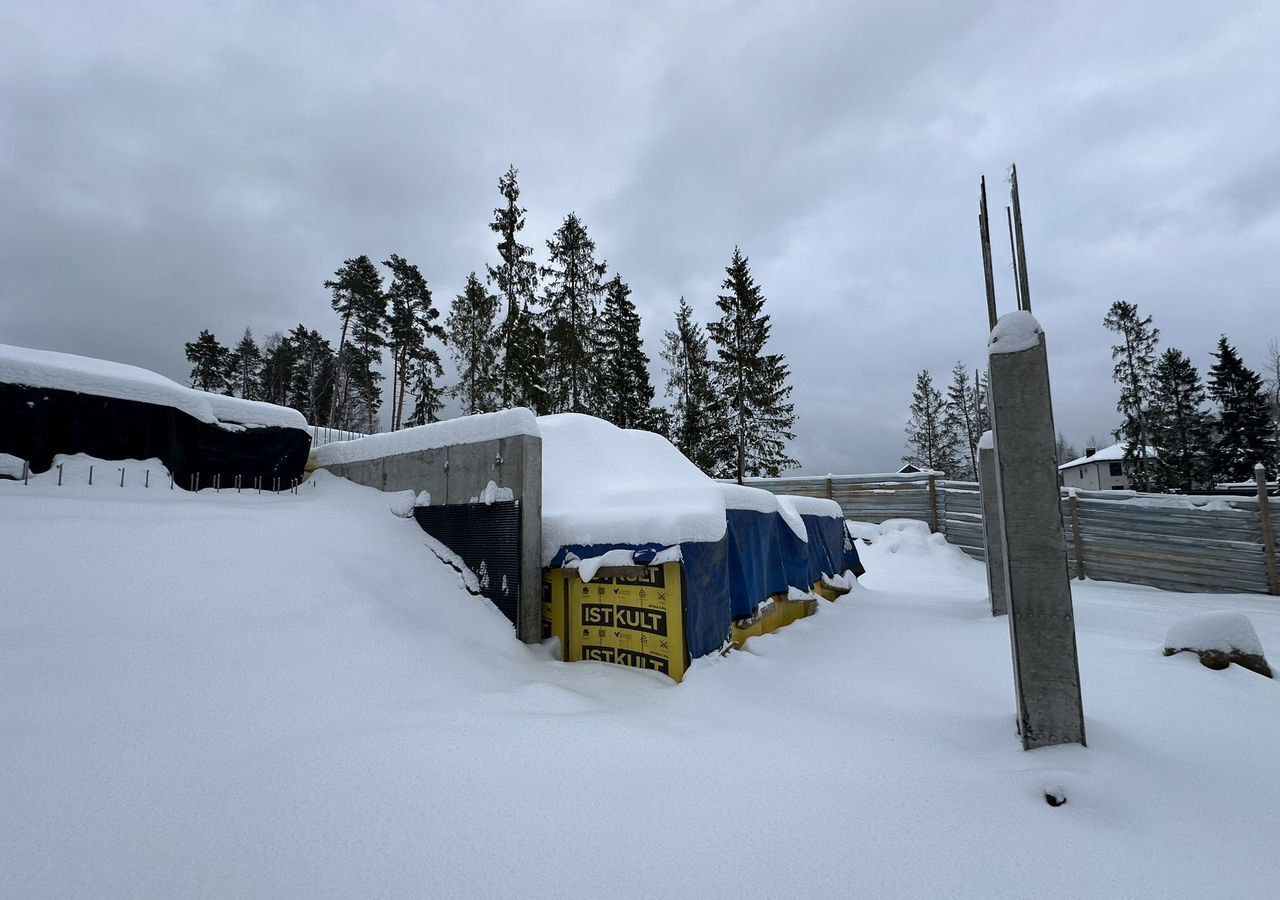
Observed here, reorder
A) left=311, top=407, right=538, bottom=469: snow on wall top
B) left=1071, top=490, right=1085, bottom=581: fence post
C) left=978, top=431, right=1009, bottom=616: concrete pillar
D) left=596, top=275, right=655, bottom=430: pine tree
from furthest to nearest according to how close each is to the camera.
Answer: left=596, top=275, right=655, bottom=430: pine tree → left=1071, top=490, right=1085, bottom=581: fence post → left=978, top=431, right=1009, bottom=616: concrete pillar → left=311, top=407, right=538, bottom=469: snow on wall top

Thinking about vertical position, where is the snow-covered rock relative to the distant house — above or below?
below

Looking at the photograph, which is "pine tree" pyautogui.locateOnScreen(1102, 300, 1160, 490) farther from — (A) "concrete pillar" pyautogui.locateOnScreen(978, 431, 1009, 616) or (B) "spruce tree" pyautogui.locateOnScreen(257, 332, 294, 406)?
(B) "spruce tree" pyautogui.locateOnScreen(257, 332, 294, 406)

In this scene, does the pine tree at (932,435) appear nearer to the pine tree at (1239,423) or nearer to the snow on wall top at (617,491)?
the pine tree at (1239,423)

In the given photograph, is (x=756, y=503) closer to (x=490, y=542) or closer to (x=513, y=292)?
(x=490, y=542)

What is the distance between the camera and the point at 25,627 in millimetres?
2955

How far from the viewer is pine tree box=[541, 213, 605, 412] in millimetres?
18219

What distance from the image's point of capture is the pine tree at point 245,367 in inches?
1347

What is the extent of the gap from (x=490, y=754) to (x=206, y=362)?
38141mm

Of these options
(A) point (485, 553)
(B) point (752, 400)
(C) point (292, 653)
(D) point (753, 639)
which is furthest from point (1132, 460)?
(C) point (292, 653)

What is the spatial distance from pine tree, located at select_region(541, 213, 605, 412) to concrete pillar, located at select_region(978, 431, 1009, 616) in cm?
1340

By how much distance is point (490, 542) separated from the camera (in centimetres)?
479

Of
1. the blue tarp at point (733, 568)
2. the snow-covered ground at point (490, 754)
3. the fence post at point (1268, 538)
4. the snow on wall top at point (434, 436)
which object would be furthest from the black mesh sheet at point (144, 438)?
the fence post at point (1268, 538)

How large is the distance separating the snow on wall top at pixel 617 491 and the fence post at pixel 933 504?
325 inches

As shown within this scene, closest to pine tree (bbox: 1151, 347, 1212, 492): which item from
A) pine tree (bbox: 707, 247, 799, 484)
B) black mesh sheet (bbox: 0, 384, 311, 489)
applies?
pine tree (bbox: 707, 247, 799, 484)
